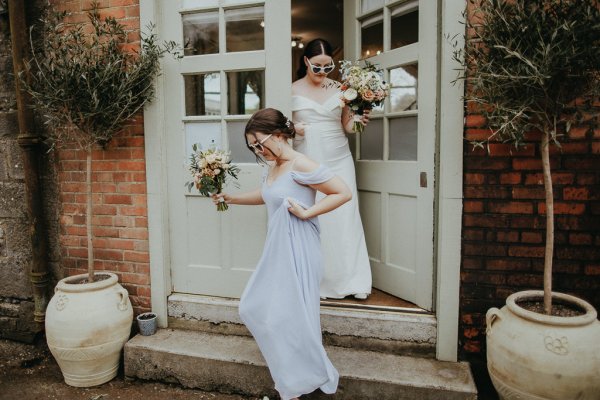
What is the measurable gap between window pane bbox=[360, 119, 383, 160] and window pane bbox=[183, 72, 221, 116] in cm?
123

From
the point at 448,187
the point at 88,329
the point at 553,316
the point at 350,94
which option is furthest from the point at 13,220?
the point at 553,316

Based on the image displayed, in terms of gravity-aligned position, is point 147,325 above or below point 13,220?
below

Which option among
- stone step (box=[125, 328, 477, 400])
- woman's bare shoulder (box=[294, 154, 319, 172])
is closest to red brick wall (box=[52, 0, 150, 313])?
stone step (box=[125, 328, 477, 400])

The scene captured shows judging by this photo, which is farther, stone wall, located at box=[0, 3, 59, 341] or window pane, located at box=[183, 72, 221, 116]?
stone wall, located at box=[0, 3, 59, 341]

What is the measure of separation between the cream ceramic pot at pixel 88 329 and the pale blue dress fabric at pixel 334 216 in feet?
5.01

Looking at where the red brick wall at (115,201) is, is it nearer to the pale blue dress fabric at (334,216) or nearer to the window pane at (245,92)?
the window pane at (245,92)

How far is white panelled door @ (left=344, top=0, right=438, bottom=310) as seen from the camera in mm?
3145

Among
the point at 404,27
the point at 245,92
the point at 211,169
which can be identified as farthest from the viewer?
the point at 245,92

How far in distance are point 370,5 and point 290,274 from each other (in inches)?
90.8

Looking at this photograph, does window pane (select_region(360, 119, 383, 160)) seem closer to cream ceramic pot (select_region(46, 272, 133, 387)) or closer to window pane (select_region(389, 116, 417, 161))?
window pane (select_region(389, 116, 417, 161))

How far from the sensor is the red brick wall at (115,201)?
3.55 metres

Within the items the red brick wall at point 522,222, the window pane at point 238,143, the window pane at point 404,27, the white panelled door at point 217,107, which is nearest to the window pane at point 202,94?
the white panelled door at point 217,107

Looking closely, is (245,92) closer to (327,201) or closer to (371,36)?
Result: (371,36)

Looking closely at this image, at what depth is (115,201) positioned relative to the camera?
3652 millimetres
